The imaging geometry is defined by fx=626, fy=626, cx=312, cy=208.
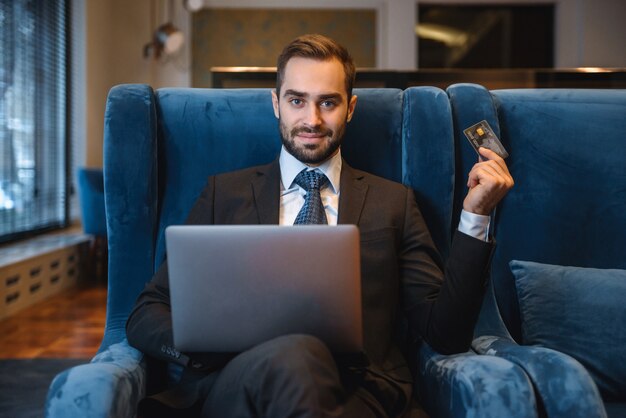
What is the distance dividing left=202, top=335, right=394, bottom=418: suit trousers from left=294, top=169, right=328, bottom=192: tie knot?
539 mm

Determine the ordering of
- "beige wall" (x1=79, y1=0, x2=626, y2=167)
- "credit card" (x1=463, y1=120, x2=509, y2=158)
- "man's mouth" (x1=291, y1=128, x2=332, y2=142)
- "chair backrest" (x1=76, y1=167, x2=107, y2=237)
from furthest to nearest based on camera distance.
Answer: "beige wall" (x1=79, y1=0, x2=626, y2=167)
"chair backrest" (x1=76, y1=167, x2=107, y2=237)
"man's mouth" (x1=291, y1=128, x2=332, y2=142)
"credit card" (x1=463, y1=120, x2=509, y2=158)

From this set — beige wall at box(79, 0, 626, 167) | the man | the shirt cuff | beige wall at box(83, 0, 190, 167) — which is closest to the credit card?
the man

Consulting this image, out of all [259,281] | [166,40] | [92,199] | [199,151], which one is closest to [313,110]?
[199,151]

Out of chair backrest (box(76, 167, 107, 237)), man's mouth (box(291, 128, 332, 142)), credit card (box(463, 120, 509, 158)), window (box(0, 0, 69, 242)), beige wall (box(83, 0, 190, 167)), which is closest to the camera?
credit card (box(463, 120, 509, 158))

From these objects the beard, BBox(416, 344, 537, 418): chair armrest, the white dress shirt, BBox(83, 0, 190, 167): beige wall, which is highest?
BBox(83, 0, 190, 167): beige wall

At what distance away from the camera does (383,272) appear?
1.35 meters

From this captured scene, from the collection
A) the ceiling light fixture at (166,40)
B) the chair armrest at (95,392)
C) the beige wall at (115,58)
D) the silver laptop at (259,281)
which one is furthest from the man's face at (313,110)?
the ceiling light fixture at (166,40)

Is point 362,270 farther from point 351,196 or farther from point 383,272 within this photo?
point 351,196

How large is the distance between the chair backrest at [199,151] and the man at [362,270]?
9 cm

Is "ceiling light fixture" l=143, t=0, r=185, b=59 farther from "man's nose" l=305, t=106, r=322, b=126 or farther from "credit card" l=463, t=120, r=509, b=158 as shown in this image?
"credit card" l=463, t=120, r=509, b=158

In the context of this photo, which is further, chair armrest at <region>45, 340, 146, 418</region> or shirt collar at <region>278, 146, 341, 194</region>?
shirt collar at <region>278, 146, 341, 194</region>

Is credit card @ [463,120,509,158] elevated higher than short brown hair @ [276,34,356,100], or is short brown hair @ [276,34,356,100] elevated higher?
short brown hair @ [276,34,356,100]

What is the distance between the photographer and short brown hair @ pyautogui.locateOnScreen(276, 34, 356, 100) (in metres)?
1.48

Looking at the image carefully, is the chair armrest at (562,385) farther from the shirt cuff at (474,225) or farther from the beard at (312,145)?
the beard at (312,145)
